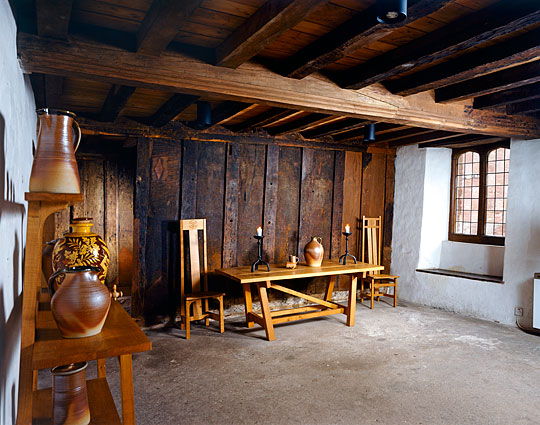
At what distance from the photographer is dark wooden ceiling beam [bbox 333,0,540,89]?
2.04 meters

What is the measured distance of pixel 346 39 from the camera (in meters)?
2.23

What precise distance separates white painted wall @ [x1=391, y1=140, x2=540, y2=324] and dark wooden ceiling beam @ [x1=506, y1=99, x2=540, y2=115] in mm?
844

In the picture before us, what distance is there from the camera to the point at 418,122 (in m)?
3.66

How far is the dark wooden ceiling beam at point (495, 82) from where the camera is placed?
9.48ft

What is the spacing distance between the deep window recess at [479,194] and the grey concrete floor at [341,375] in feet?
4.43

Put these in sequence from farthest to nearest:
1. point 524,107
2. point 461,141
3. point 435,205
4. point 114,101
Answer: point 435,205 < point 461,141 < point 524,107 < point 114,101

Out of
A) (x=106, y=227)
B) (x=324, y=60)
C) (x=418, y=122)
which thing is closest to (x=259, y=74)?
(x=324, y=60)

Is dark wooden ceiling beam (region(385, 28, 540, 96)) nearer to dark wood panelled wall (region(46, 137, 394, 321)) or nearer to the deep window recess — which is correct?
dark wood panelled wall (region(46, 137, 394, 321))

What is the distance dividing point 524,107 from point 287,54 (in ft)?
9.32

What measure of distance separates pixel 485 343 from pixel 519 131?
234cm

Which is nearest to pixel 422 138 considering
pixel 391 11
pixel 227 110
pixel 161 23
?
pixel 227 110

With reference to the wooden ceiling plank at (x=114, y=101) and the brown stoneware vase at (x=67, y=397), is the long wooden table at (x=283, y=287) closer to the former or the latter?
the wooden ceiling plank at (x=114, y=101)

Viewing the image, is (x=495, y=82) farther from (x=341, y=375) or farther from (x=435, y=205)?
(x=435, y=205)

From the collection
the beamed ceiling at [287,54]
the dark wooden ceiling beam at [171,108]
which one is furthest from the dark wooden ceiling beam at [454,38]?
the dark wooden ceiling beam at [171,108]
